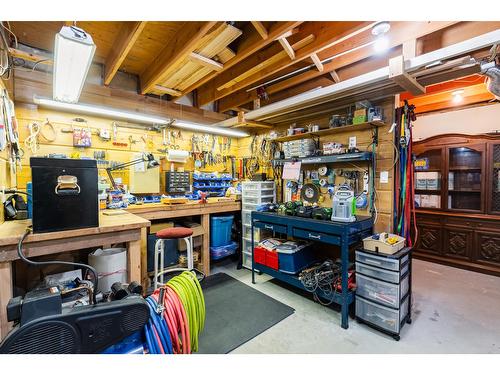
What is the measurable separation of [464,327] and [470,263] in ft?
6.44

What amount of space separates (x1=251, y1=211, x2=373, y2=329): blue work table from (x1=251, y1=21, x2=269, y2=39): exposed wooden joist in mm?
1830

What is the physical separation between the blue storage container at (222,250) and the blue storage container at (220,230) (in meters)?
0.06

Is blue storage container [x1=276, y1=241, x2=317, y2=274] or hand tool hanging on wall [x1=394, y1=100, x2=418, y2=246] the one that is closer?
hand tool hanging on wall [x1=394, y1=100, x2=418, y2=246]

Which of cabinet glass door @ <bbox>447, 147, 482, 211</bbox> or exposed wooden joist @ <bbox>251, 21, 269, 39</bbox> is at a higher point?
exposed wooden joist @ <bbox>251, 21, 269, 39</bbox>

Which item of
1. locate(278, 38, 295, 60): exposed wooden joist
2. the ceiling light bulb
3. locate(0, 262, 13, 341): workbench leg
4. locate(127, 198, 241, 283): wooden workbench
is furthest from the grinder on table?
the ceiling light bulb

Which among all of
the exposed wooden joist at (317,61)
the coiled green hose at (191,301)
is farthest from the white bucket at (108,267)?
the exposed wooden joist at (317,61)

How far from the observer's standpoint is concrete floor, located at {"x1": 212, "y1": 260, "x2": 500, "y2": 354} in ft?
6.27

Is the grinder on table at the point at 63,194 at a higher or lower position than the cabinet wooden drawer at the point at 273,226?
higher

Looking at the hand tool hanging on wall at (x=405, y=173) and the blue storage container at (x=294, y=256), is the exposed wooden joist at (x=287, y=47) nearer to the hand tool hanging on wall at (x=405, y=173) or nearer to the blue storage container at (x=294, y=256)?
the hand tool hanging on wall at (x=405, y=173)

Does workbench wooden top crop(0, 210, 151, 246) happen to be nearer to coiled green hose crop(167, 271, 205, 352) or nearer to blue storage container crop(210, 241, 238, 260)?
coiled green hose crop(167, 271, 205, 352)

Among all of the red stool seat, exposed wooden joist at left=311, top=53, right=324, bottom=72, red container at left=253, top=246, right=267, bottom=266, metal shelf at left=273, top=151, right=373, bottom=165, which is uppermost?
exposed wooden joist at left=311, top=53, right=324, bottom=72

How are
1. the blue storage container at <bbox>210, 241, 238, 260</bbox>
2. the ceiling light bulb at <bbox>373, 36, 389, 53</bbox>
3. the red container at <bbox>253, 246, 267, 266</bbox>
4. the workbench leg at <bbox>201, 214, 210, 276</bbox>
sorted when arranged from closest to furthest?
1. the ceiling light bulb at <bbox>373, 36, 389, 53</bbox>
2. the red container at <bbox>253, 246, 267, 266</bbox>
3. the workbench leg at <bbox>201, 214, 210, 276</bbox>
4. the blue storage container at <bbox>210, 241, 238, 260</bbox>

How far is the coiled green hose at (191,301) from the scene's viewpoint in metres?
1.37
